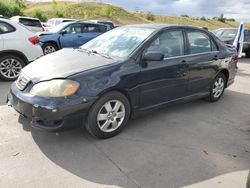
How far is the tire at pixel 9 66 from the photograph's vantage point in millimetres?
7045

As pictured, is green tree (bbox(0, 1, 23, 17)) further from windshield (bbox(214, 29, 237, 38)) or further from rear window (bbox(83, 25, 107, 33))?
windshield (bbox(214, 29, 237, 38))

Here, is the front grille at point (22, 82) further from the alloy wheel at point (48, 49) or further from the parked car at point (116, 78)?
the alloy wheel at point (48, 49)

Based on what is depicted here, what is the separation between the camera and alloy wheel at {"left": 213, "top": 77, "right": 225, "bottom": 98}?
19.8 feet

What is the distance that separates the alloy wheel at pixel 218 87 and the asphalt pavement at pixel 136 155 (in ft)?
3.36

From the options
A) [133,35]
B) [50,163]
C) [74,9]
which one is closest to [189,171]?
[50,163]

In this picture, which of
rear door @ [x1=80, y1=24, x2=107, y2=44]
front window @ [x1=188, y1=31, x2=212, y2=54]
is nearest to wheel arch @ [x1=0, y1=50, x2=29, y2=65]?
front window @ [x1=188, y1=31, x2=212, y2=54]

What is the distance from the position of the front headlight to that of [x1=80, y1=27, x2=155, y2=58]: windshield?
0.99 meters

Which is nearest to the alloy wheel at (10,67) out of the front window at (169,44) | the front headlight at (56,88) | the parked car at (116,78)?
the parked car at (116,78)

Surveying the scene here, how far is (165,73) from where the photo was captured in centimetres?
467

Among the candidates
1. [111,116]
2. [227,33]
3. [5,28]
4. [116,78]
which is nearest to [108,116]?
[111,116]

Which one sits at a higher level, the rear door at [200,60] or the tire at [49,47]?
the rear door at [200,60]

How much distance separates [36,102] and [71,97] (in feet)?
1.45

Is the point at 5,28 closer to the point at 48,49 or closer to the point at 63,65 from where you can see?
the point at 63,65

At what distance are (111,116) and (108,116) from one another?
0.06 meters
